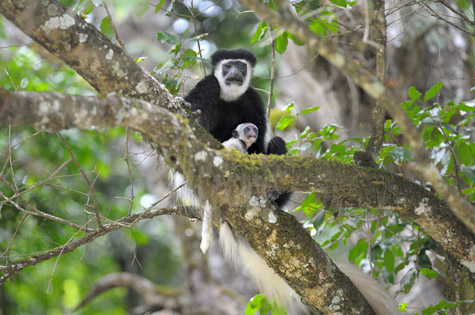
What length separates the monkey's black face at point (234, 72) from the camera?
344cm

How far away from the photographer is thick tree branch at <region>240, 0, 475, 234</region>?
1340 millimetres

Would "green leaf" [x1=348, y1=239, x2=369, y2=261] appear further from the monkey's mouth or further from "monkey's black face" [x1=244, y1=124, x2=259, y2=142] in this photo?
the monkey's mouth

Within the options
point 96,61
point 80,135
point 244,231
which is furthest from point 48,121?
point 80,135

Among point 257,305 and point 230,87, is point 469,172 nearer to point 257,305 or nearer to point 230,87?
point 257,305

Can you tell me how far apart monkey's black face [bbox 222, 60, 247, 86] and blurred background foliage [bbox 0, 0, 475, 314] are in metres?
0.25

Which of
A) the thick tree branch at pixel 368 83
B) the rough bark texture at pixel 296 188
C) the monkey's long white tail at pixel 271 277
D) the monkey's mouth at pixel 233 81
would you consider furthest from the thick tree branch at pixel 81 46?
the monkey's mouth at pixel 233 81

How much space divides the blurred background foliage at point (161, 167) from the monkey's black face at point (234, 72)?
25 centimetres

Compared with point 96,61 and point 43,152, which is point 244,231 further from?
point 43,152

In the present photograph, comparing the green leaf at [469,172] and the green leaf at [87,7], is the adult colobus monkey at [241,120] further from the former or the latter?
the green leaf at [87,7]

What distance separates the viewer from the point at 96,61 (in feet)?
6.16

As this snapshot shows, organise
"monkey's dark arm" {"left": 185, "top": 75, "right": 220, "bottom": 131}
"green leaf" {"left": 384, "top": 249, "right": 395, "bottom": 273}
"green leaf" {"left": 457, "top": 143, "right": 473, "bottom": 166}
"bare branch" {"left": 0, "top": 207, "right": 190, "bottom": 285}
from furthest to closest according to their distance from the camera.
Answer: "monkey's dark arm" {"left": 185, "top": 75, "right": 220, "bottom": 131}, "green leaf" {"left": 384, "top": 249, "right": 395, "bottom": 273}, "green leaf" {"left": 457, "top": 143, "right": 473, "bottom": 166}, "bare branch" {"left": 0, "top": 207, "right": 190, "bottom": 285}

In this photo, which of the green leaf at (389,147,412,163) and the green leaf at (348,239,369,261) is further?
the green leaf at (348,239,369,261)

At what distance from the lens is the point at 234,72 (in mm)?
3449

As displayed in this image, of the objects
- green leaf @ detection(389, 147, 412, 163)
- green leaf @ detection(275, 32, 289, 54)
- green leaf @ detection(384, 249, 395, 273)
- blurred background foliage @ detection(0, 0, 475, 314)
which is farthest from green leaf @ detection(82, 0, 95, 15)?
green leaf @ detection(384, 249, 395, 273)
